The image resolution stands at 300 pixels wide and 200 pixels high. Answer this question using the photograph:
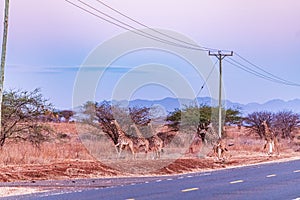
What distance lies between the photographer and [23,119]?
33.9 meters

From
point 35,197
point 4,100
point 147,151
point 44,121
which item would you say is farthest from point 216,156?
point 35,197

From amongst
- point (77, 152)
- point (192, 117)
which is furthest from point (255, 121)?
point (77, 152)

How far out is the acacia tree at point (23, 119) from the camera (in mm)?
33438

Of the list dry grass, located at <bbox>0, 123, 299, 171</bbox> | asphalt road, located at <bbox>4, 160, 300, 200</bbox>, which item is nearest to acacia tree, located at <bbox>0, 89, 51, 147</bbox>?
dry grass, located at <bbox>0, 123, 299, 171</bbox>

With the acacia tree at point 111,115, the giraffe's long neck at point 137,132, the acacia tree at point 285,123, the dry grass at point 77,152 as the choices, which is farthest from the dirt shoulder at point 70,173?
the acacia tree at point 285,123

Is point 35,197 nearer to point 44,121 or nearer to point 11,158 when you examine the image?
point 11,158

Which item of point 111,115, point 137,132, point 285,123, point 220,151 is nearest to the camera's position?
point 220,151

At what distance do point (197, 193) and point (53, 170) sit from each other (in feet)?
30.0

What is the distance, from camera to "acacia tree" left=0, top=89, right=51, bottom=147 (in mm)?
33438

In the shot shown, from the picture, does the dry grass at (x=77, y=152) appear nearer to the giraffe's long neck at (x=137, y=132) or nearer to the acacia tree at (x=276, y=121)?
the giraffe's long neck at (x=137, y=132)

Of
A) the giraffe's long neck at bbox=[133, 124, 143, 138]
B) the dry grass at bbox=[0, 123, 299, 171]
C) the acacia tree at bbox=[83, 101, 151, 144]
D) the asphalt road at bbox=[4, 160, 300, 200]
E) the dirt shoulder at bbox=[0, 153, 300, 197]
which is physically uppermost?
the acacia tree at bbox=[83, 101, 151, 144]

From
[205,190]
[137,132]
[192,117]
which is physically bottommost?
[205,190]

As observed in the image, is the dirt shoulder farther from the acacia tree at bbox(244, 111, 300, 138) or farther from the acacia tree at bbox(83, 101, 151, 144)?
the acacia tree at bbox(244, 111, 300, 138)

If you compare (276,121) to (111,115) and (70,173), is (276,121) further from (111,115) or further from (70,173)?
(70,173)
